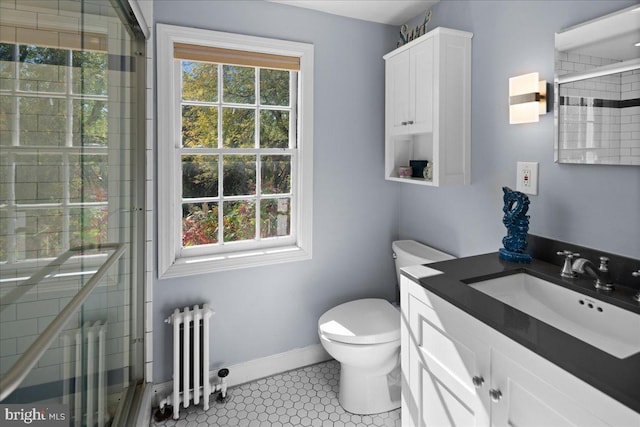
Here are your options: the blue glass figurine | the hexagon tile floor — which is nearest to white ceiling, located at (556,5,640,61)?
the blue glass figurine

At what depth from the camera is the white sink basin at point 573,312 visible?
3.53 feet

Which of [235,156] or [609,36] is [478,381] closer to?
[609,36]

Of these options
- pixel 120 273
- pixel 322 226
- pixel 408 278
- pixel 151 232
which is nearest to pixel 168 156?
pixel 151 232

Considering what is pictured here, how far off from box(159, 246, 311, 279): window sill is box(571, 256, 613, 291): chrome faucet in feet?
4.84

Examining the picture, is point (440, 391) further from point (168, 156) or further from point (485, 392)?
point (168, 156)

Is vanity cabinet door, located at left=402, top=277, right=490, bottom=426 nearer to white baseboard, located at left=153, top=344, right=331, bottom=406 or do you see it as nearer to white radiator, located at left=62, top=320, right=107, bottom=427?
white baseboard, located at left=153, top=344, right=331, bottom=406

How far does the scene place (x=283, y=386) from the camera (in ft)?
7.23

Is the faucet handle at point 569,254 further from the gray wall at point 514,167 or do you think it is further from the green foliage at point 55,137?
the green foliage at point 55,137

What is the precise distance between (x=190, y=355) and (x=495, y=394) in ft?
5.34

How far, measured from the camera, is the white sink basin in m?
1.08

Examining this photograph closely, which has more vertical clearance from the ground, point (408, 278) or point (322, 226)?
point (322, 226)

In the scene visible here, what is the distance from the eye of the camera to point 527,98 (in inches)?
61.6

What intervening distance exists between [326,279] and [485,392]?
1.45 m

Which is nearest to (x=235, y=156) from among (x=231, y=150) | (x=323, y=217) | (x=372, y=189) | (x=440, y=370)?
(x=231, y=150)
